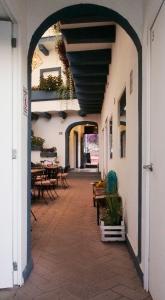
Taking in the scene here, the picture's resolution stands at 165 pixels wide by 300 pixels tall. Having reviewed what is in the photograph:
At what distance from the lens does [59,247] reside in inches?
151

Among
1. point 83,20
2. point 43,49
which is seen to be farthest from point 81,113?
point 83,20

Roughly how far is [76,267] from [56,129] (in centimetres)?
1192

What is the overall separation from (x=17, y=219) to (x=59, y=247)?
1.34 meters

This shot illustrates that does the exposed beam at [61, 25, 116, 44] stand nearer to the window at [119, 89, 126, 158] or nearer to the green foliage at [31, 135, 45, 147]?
the window at [119, 89, 126, 158]

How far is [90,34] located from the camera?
522 centimetres

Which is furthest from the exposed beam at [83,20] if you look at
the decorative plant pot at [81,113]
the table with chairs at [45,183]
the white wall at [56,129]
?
the white wall at [56,129]

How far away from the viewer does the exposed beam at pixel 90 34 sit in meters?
5.14

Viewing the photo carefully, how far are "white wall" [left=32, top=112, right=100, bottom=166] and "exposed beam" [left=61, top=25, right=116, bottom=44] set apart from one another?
363 inches

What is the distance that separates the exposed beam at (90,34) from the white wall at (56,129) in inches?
363

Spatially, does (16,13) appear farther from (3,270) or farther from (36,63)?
(36,63)

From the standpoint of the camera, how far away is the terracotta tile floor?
2.58m

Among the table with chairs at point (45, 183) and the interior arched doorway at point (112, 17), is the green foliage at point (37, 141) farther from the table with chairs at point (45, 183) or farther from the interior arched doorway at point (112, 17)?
the interior arched doorway at point (112, 17)

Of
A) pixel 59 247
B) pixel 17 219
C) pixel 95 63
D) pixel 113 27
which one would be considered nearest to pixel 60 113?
pixel 95 63

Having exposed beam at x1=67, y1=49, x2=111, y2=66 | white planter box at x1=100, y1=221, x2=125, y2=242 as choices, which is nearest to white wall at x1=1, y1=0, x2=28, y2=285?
white planter box at x1=100, y1=221, x2=125, y2=242
